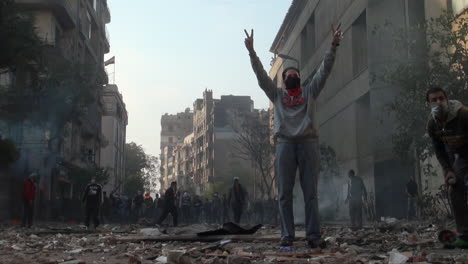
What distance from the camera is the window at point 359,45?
30.8 m

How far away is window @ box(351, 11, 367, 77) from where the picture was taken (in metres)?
30.8

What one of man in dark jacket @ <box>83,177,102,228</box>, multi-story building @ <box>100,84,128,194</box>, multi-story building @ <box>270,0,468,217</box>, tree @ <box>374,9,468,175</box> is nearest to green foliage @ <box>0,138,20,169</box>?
man in dark jacket @ <box>83,177,102,228</box>

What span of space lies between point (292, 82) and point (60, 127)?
82.9ft

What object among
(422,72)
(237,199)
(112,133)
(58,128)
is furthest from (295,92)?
(112,133)

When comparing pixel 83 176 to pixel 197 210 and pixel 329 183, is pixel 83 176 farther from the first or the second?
pixel 329 183

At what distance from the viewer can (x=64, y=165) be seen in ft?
135

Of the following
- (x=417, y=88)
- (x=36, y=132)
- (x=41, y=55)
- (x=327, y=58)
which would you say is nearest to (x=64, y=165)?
(x=36, y=132)

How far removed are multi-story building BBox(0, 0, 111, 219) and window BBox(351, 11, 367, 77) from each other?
528 inches

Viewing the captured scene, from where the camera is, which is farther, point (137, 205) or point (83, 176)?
point (83, 176)

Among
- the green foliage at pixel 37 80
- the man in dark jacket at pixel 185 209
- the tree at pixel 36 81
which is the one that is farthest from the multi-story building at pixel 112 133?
the man in dark jacket at pixel 185 209

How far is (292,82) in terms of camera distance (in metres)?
6.62

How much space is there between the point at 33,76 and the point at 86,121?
90.0 ft

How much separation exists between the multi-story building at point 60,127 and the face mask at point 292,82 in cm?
1958

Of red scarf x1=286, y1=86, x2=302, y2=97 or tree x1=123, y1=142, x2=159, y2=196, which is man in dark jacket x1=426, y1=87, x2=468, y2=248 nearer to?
red scarf x1=286, y1=86, x2=302, y2=97
